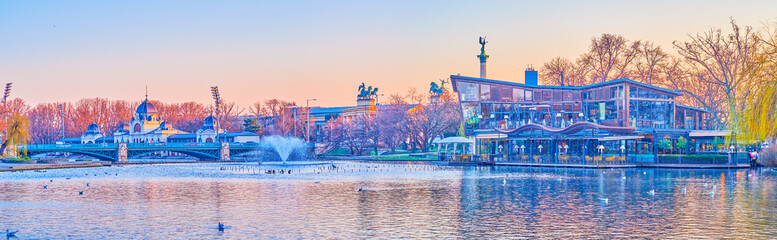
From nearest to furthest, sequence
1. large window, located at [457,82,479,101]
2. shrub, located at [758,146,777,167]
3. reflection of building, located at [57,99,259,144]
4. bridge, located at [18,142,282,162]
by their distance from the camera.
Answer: shrub, located at [758,146,777,167]
large window, located at [457,82,479,101]
bridge, located at [18,142,282,162]
reflection of building, located at [57,99,259,144]

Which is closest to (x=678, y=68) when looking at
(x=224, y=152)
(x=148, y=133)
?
(x=224, y=152)

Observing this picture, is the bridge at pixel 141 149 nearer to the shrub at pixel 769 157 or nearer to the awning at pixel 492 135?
the awning at pixel 492 135

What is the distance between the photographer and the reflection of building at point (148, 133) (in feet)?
552

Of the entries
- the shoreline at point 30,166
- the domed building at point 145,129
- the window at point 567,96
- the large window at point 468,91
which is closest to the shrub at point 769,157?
the window at point 567,96

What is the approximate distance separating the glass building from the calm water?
2546 cm

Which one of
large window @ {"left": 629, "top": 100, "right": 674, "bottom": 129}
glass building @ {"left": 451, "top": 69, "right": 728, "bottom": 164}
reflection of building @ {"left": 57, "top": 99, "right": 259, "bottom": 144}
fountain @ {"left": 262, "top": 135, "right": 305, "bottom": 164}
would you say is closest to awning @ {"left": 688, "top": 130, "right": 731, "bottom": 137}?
glass building @ {"left": 451, "top": 69, "right": 728, "bottom": 164}

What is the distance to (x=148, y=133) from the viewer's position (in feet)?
585

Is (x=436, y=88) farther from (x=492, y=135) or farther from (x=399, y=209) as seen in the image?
(x=399, y=209)

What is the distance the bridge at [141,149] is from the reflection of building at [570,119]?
31406 mm

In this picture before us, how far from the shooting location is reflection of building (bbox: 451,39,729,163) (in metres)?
82.6

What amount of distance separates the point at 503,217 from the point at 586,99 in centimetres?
6416

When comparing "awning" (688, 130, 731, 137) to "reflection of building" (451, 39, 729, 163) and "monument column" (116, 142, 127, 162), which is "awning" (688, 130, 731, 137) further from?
"monument column" (116, 142, 127, 162)

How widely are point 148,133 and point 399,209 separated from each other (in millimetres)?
151435

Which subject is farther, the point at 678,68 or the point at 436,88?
the point at 436,88
